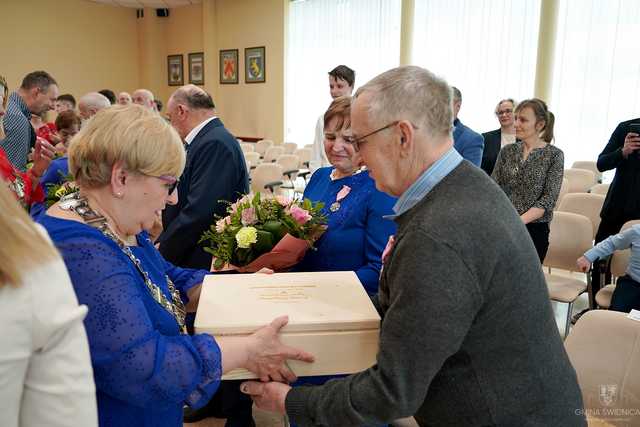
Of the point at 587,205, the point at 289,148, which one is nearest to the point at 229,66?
the point at 289,148

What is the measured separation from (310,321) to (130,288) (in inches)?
15.7

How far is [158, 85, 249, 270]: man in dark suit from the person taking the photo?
2.63m

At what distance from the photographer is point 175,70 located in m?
12.3

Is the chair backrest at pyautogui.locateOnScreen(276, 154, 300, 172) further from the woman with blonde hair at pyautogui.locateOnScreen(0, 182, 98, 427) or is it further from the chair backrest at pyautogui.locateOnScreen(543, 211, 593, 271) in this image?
the woman with blonde hair at pyautogui.locateOnScreen(0, 182, 98, 427)

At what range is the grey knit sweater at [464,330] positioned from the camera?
0.94 metres

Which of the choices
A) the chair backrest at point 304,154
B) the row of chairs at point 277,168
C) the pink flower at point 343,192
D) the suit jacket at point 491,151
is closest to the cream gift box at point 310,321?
the pink flower at point 343,192

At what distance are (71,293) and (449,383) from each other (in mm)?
756

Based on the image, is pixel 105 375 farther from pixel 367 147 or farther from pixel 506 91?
pixel 506 91

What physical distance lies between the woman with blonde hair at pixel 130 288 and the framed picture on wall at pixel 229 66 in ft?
33.8
